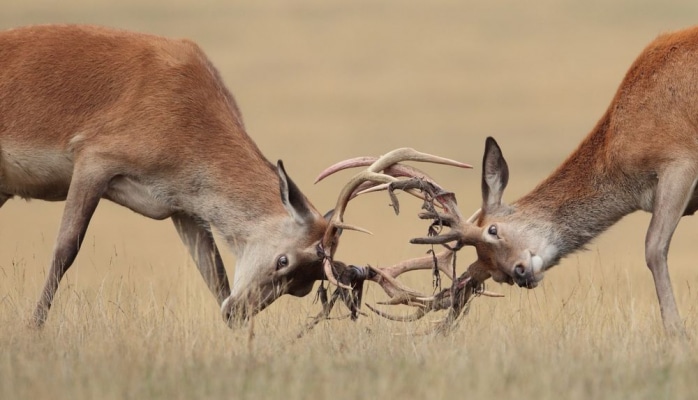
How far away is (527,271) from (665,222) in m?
1.14

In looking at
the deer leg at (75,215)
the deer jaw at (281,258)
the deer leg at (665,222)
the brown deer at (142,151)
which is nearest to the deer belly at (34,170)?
the brown deer at (142,151)

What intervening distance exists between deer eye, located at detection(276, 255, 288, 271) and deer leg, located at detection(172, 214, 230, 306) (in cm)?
116

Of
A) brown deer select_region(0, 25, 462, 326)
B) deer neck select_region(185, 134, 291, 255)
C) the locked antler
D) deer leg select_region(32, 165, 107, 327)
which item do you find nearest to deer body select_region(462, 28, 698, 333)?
the locked antler

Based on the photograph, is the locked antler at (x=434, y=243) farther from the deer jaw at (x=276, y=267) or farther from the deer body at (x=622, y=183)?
the deer jaw at (x=276, y=267)

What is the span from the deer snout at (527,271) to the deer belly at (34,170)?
3.85 m

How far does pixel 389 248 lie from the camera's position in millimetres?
24188

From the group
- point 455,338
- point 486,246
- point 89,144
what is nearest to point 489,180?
point 486,246

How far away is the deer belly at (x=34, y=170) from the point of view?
1105 cm

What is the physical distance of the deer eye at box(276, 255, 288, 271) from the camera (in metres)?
10.5

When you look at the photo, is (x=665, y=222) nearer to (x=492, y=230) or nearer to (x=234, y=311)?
(x=492, y=230)

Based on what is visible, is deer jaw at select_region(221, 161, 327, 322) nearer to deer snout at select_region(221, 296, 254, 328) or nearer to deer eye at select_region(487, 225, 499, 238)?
deer snout at select_region(221, 296, 254, 328)

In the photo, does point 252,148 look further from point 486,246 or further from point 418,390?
point 418,390

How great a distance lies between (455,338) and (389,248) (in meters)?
14.5

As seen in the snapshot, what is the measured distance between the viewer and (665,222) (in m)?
10.2
